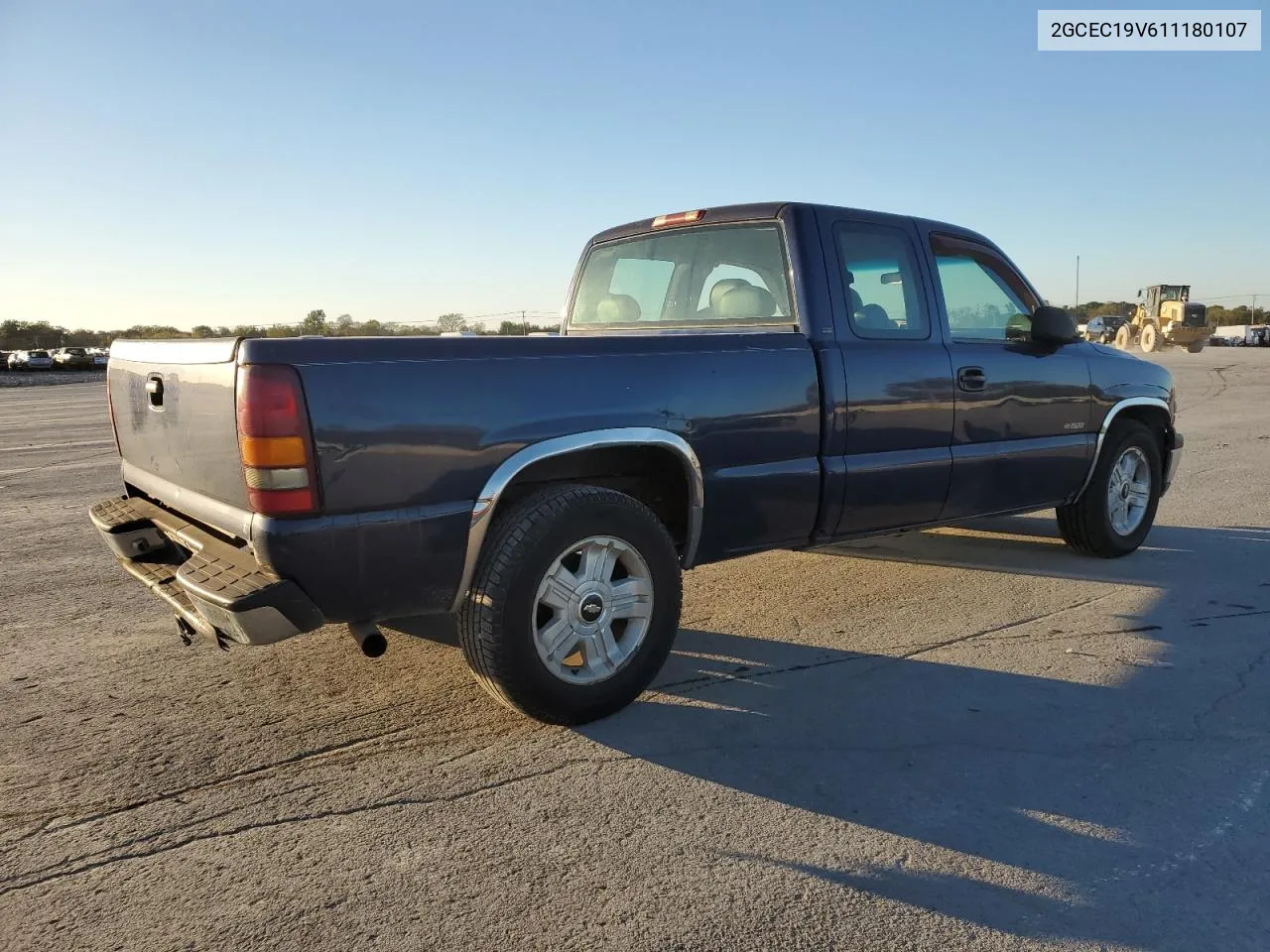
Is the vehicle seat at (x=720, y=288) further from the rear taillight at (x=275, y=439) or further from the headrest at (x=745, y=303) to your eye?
the rear taillight at (x=275, y=439)

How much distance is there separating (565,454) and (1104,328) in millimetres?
49635

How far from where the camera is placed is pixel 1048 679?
3.80 metres

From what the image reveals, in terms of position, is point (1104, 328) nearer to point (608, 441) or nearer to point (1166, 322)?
point (1166, 322)

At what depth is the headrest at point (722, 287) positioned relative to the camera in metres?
4.54

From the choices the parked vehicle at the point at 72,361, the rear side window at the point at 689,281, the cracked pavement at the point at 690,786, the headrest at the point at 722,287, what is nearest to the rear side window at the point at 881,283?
the rear side window at the point at 689,281

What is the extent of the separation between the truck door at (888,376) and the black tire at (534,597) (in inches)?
48.3

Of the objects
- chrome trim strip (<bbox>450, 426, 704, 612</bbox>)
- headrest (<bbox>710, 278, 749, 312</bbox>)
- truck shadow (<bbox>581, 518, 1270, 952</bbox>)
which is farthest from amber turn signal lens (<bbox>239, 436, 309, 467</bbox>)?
headrest (<bbox>710, 278, 749, 312</bbox>)

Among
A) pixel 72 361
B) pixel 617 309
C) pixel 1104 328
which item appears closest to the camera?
pixel 617 309

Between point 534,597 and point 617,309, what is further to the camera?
point 617,309

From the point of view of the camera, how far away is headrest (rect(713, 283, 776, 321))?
437 centimetres

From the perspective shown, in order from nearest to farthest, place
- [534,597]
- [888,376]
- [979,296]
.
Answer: [534,597] → [888,376] → [979,296]

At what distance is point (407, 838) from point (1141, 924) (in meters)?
1.90

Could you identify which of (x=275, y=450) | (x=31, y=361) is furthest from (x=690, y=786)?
(x=31, y=361)

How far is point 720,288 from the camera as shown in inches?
183
